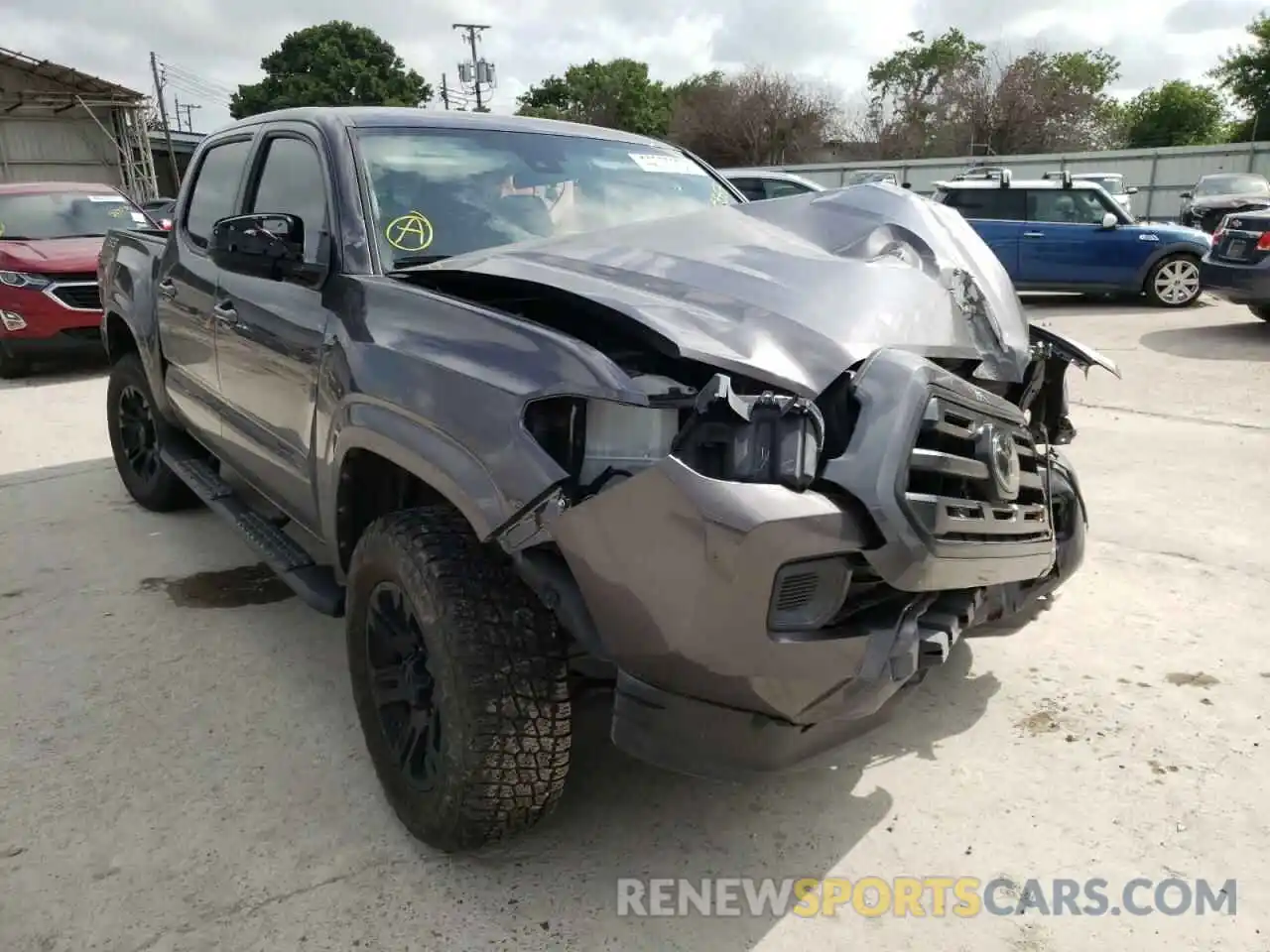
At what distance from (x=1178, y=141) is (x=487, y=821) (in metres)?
51.7

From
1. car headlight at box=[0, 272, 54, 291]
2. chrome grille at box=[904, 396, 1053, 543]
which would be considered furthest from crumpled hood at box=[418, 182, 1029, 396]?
car headlight at box=[0, 272, 54, 291]

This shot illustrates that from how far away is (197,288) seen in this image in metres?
3.87

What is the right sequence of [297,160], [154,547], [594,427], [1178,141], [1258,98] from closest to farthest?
[594,427] < [297,160] < [154,547] < [1258,98] < [1178,141]

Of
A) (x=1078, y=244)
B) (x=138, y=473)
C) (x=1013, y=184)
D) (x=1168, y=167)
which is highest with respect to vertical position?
(x=1168, y=167)

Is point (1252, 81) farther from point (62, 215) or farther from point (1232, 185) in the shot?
point (62, 215)

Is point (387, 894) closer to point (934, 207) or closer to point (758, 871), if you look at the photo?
point (758, 871)

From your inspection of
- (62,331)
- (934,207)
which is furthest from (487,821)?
(62,331)

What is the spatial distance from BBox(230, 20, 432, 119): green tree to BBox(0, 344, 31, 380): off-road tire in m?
50.8

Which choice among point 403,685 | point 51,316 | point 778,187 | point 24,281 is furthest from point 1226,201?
point 403,685

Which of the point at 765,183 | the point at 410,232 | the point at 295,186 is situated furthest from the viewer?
the point at 765,183

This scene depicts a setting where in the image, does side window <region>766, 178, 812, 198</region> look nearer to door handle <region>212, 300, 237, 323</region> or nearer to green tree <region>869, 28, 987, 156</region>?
door handle <region>212, 300, 237, 323</region>

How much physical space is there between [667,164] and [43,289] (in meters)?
7.07

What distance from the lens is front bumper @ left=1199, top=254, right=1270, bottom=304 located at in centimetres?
922

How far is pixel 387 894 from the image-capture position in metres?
2.31
